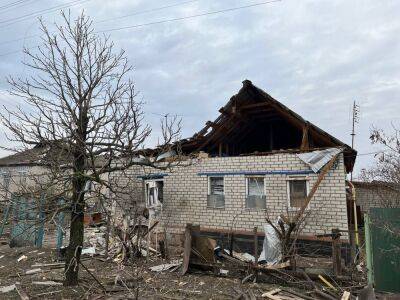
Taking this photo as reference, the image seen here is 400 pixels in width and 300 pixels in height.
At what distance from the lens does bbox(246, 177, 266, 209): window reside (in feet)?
36.4

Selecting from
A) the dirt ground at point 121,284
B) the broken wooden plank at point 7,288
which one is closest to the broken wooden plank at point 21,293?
the dirt ground at point 121,284

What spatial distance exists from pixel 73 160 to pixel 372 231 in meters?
5.92

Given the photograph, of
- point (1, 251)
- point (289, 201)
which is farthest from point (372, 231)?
point (1, 251)

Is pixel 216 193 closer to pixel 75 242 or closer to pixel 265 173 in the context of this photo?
pixel 265 173

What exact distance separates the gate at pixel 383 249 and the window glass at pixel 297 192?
393cm

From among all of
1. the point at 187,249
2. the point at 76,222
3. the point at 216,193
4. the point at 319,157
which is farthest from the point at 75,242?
the point at 319,157

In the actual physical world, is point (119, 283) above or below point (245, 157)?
below

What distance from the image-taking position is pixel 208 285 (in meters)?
6.93

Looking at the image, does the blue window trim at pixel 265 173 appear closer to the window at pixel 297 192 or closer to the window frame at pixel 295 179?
the window frame at pixel 295 179

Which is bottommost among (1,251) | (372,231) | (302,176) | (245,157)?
(1,251)

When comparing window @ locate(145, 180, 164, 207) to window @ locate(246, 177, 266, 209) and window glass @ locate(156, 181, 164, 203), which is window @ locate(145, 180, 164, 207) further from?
window @ locate(246, 177, 266, 209)

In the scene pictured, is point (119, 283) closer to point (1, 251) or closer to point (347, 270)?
point (347, 270)

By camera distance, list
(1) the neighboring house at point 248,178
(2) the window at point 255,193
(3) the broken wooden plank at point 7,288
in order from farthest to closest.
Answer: (2) the window at point 255,193 < (1) the neighboring house at point 248,178 < (3) the broken wooden plank at point 7,288

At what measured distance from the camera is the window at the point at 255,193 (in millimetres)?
11102
